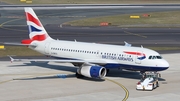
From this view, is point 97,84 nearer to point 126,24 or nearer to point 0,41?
point 0,41

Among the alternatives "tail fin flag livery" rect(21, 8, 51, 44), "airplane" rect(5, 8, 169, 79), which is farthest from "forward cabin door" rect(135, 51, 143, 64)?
"tail fin flag livery" rect(21, 8, 51, 44)

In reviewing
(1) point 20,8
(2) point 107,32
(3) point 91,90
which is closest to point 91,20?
(2) point 107,32

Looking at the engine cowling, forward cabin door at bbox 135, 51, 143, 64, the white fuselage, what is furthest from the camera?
forward cabin door at bbox 135, 51, 143, 64

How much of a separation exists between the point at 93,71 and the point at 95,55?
4.39m

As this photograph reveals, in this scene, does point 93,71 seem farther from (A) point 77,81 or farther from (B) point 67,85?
(B) point 67,85

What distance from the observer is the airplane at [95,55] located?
191 ft

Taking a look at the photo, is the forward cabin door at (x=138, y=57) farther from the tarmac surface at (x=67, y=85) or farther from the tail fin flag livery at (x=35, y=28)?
the tail fin flag livery at (x=35, y=28)

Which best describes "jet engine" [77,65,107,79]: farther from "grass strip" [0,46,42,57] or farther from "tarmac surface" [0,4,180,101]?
"grass strip" [0,46,42,57]

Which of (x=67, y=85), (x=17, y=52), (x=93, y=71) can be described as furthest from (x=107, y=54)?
(x=17, y=52)

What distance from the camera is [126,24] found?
4855 inches

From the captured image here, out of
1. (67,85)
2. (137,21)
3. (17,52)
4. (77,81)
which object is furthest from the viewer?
(137,21)

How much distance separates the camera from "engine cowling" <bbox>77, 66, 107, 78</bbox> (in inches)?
2277

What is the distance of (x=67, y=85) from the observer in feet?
187

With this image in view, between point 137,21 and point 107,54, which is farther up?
point 137,21
